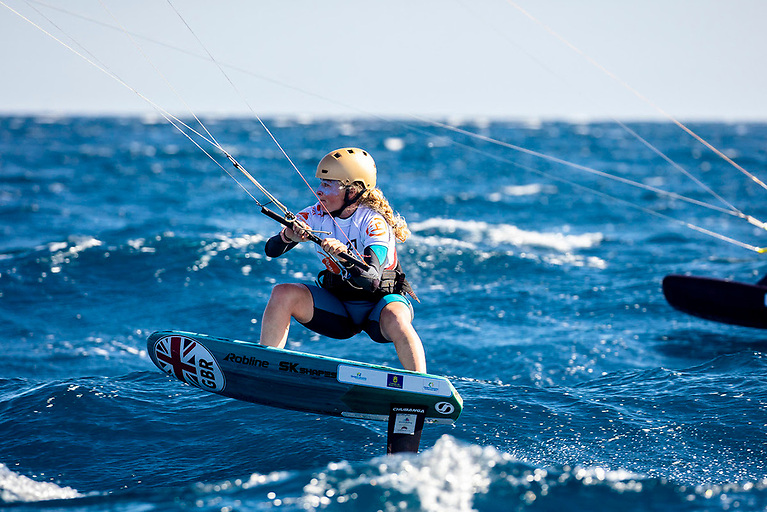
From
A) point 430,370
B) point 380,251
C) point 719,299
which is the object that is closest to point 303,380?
point 380,251

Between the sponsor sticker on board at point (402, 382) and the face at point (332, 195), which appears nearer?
the sponsor sticker on board at point (402, 382)

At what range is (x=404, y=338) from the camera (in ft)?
13.7

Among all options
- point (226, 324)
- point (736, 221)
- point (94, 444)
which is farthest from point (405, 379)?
point (736, 221)

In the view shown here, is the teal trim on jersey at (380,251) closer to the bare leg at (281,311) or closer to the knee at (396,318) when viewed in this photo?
the knee at (396,318)

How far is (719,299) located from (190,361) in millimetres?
5918

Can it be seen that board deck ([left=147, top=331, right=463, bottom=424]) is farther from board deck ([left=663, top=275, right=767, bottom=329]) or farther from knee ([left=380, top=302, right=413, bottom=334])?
board deck ([left=663, top=275, right=767, bottom=329])

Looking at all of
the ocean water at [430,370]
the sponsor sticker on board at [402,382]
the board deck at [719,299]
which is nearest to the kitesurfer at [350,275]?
the sponsor sticker on board at [402,382]

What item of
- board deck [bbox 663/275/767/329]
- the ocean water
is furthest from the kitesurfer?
board deck [bbox 663/275/767/329]

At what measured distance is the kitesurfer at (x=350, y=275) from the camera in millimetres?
4254

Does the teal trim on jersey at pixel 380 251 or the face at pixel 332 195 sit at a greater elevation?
the face at pixel 332 195

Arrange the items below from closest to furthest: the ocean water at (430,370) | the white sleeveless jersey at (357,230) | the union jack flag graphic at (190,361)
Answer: the ocean water at (430,370), the white sleeveless jersey at (357,230), the union jack flag graphic at (190,361)

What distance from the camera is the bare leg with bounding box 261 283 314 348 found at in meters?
4.31

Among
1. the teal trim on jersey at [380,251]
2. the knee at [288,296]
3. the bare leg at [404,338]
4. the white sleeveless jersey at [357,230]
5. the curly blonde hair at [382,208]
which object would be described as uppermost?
the curly blonde hair at [382,208]

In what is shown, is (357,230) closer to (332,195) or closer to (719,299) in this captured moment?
(332,195)
